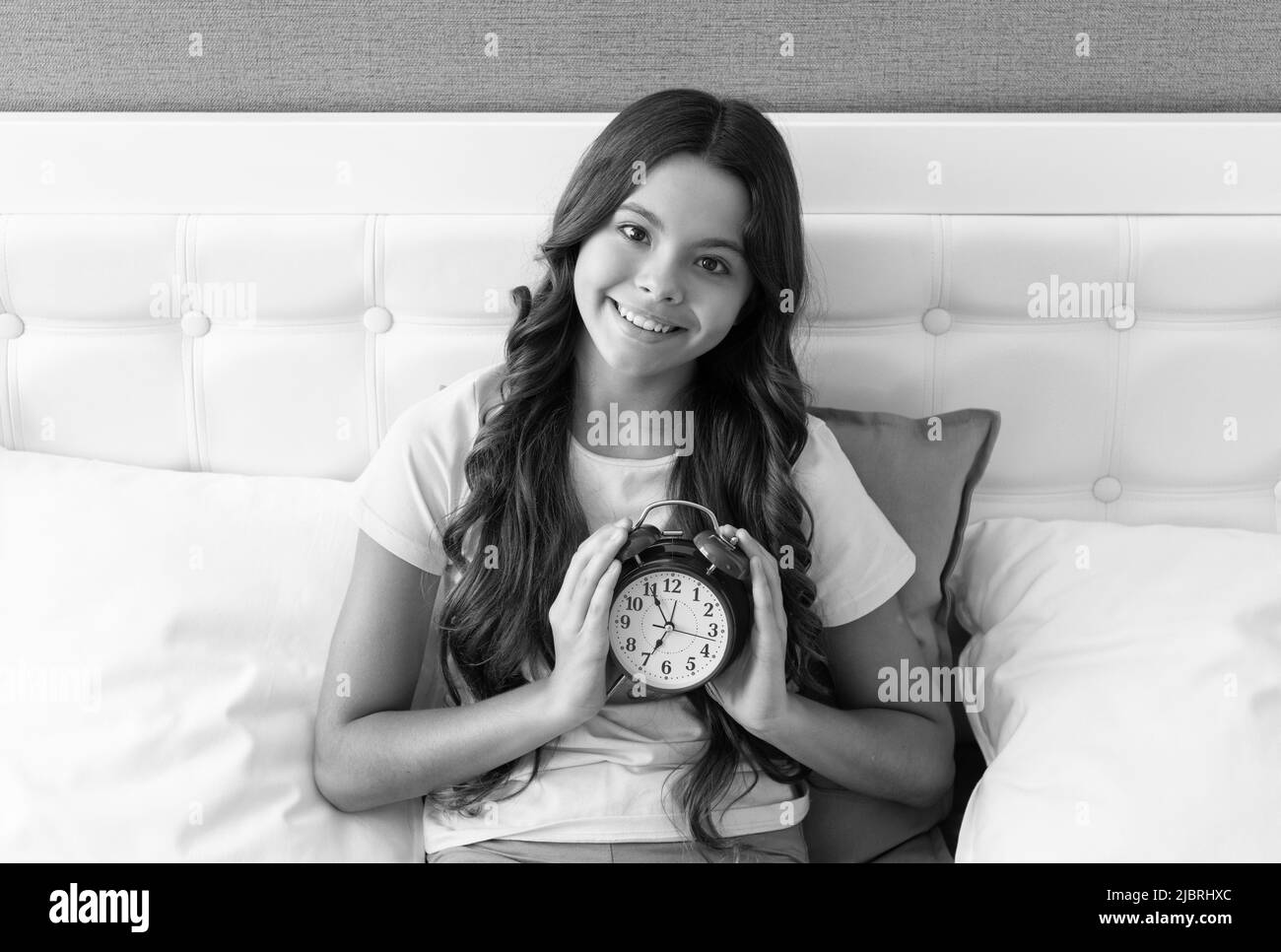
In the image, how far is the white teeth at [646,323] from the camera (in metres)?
Result: 1.05

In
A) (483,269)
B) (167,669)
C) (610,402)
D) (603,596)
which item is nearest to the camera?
(603,596)

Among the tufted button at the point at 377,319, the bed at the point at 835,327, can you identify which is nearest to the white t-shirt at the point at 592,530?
the bed at the point at 835,327

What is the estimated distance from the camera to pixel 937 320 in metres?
1.32

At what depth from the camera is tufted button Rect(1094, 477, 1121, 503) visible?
1.37m

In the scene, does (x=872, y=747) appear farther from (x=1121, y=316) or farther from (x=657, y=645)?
(x=1121, y=316)

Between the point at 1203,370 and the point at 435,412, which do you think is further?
the point at 1203,370

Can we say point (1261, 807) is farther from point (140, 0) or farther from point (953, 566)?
point (140, 0)

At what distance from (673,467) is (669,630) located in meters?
0.22

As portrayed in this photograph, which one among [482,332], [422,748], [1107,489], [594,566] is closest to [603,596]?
[594,566]

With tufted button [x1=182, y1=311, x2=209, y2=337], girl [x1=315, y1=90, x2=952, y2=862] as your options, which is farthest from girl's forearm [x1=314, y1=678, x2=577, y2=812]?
tufted button [x1=182, y1=311, x2=209, y2=337]

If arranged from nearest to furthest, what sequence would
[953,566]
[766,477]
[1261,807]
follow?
[1261,807], [766,477], [953,566]

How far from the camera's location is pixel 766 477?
1117mm
